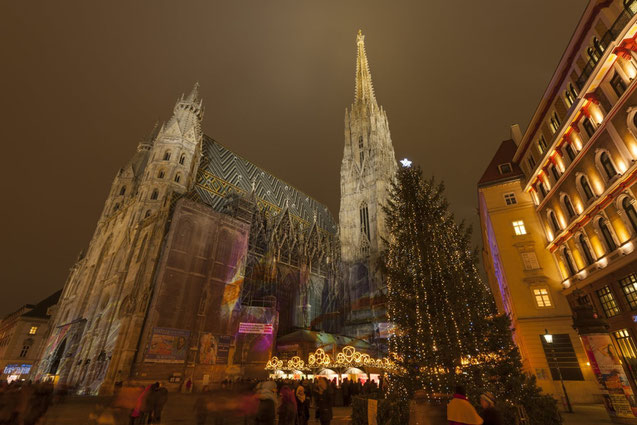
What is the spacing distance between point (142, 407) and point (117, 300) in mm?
19739

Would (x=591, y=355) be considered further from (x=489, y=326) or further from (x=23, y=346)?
(x=23, y=346)

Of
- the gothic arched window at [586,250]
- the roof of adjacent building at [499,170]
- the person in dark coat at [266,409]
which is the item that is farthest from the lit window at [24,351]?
the gothic arched window at [586,250]

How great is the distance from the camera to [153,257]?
22438 mm

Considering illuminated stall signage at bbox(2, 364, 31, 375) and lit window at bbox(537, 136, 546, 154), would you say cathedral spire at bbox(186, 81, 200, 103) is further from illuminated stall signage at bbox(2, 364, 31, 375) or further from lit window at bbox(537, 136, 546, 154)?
illuminated stall signage at bbox(2, 364, 31, 375)

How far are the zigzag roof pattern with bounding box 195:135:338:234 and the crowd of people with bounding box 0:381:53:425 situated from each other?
25.4 metres

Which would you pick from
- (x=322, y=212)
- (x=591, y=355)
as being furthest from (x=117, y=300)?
(x=322, y=212)

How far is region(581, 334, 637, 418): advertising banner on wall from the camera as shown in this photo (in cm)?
791

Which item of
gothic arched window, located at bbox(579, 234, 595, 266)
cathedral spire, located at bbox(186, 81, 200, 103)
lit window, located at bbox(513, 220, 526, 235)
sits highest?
cathedral spire, located at bbox(186, 81, 200, 103)

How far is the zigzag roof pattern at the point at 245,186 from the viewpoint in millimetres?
34062

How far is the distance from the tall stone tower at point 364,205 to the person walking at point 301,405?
2257 cm

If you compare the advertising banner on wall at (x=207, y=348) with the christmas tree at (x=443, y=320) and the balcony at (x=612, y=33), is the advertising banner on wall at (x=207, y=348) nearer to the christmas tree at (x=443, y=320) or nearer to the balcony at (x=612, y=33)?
the christmas tree at (x=443, y=320)

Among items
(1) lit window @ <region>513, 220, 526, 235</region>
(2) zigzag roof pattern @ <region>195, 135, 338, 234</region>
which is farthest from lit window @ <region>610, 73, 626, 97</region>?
(2) zigzag roof pattern @ <region>195, 135, 338, 234</region>

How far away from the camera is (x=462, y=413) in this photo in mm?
4438

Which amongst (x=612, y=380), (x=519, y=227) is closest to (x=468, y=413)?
(x=612, y=380)
